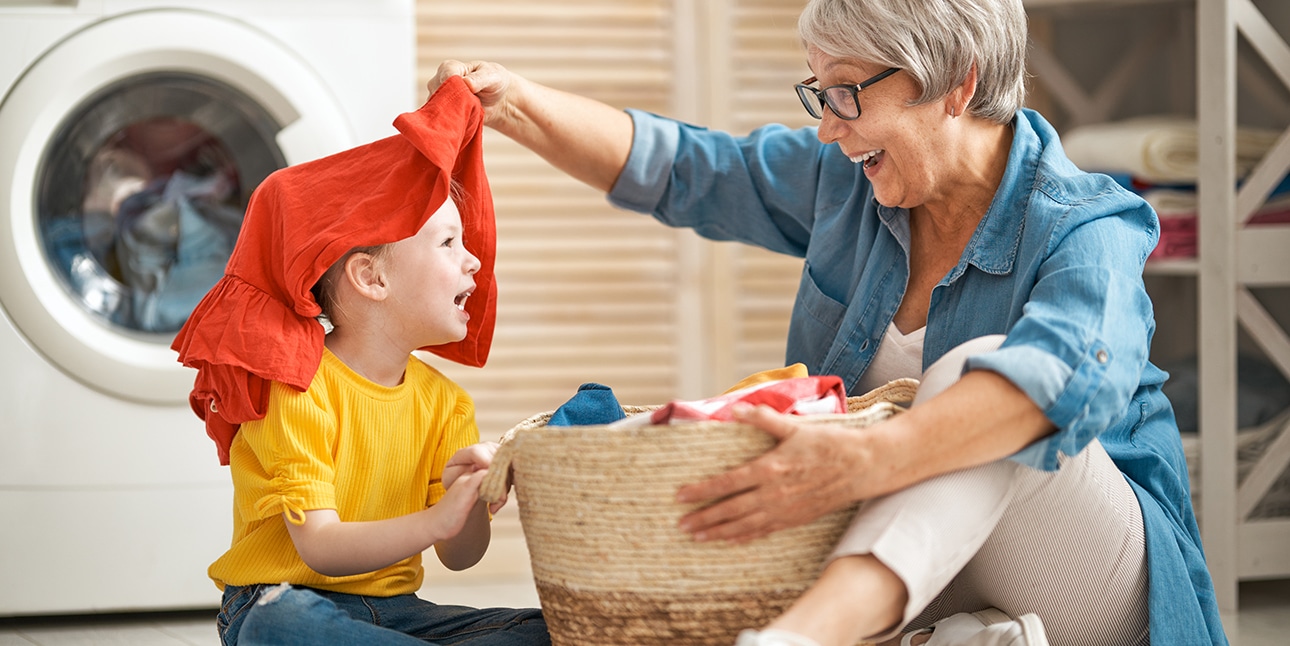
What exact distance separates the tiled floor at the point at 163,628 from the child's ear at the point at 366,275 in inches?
25.5

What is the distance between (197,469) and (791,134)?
977mm

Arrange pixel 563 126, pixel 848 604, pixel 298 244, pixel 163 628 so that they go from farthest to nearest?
pixel 163 628 < pixel 563 126 < pixel 298 244 < pixel 848 604

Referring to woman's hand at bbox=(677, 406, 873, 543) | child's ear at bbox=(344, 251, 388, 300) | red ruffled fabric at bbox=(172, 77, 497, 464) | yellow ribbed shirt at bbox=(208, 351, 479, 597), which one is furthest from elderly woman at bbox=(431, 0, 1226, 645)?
yellow ribbed shirt at bbox=(208, 351, 479, 597)

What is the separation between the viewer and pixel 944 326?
1331 millimetres

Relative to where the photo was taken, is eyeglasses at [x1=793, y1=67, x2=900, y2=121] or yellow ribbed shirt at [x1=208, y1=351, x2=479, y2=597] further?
eyeglasses at [x1=793, y1=67, x2=900, y2=121]

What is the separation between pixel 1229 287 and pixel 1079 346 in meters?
0.93

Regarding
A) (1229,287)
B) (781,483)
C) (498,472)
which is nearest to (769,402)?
(781,483)

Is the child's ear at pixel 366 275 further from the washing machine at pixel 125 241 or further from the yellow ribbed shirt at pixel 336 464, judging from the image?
the washing machine at pixel 125 241

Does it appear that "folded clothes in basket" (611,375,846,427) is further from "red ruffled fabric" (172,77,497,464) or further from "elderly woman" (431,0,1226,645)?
"red ruffled fabric" (172,77,497,464)

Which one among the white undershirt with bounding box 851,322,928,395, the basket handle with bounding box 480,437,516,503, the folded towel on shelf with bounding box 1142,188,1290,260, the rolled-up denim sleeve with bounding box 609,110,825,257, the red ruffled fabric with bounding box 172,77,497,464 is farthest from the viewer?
the folded towel on shelf with bounding box 1142,188,1290,260

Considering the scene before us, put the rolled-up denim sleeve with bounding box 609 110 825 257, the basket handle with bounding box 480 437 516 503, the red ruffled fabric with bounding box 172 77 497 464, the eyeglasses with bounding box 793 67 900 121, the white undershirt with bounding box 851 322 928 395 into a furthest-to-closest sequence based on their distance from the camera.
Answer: the rolled-up denim sleeve with bounding box 609 110 825 257 → the white undershirt with bounding box 851 322 928 395 → the eyeglasses with bounding box 793 67 900 121 → the red ruffled fabric with bounding box 172 77 497 464 → the basket handle with bounding box 480 437 516 503

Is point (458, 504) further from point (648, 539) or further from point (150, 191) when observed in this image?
point (150, 191)

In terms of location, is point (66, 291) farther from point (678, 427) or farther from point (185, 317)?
point (678, 427)

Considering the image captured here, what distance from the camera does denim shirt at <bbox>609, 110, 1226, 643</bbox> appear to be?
40.3 inches
